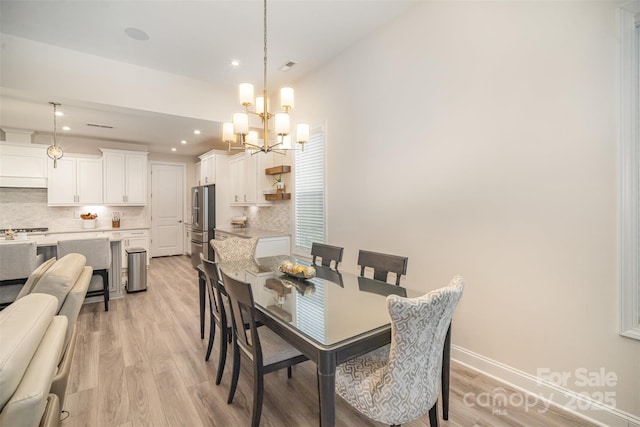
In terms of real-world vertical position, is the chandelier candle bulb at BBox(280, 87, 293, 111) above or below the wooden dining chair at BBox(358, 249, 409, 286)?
above

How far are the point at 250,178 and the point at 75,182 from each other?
3.83 metres

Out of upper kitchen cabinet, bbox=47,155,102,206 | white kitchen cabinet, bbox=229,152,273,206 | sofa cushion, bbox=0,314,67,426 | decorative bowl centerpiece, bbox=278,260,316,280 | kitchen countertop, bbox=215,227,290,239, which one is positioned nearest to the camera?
sofa cushion, bbox=0,314,67,426

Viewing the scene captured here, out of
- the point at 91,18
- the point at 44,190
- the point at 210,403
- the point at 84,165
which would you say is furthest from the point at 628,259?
the point at 44,190

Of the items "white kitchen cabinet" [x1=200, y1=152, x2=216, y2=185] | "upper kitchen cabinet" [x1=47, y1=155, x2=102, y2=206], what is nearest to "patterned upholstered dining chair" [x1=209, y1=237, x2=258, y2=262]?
"white kitchen cabinet" [x1=200, y1=152, x2=216, y2=185]

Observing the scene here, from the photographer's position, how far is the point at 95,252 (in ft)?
12.4

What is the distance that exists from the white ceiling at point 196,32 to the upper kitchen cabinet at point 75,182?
1416mm

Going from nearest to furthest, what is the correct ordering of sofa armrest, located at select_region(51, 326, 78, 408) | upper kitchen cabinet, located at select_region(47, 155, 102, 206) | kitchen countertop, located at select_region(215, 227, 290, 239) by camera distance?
sofa armrest, located at select_region(51, 326, 78, 408), kitchen countertop, located at select_region(215, 227, 290, 239), upper kitchen cabinet, located at select_region(47, 155, 102, 206)

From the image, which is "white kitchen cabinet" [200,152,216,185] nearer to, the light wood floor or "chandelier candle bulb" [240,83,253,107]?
the light wood floor

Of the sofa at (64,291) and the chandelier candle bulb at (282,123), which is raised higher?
the chandelier candle bulb at (282,123)

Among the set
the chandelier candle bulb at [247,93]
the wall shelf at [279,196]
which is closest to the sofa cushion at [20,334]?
the chandelier candle bulb at [247,93]

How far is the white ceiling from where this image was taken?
110 inches

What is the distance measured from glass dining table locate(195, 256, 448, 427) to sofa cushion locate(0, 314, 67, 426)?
93cm

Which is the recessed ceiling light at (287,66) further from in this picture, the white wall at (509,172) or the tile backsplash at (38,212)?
the tile backsplash at (38,212)

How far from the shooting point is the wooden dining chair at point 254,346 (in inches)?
64.1
